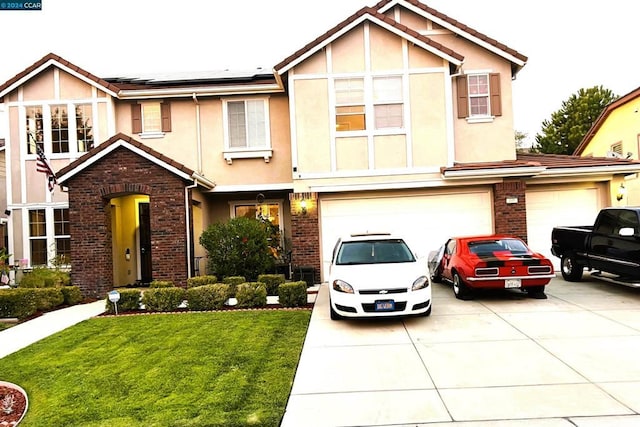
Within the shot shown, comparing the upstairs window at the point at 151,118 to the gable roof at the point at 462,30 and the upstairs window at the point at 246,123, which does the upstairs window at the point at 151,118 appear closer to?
the upstairs window at the point at 246,123

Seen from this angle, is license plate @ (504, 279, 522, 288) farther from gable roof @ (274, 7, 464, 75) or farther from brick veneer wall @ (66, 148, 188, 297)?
brick veneer wall @ (66, 148, 188, 297)

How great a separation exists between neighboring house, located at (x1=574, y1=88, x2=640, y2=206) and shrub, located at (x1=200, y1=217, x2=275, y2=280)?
13957 mm

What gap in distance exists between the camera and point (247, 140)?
14.7 metres

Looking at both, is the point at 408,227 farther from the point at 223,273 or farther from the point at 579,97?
the point at 579,97

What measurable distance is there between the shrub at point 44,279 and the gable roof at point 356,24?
27.2ft

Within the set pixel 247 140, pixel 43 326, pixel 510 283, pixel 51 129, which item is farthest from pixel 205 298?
pixel 51 129

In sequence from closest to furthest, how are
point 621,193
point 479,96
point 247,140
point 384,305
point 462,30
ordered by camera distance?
point 384,305 → point 621,193 → point 479,96 → point 462,30 → point 247,140

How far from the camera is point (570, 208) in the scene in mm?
13883

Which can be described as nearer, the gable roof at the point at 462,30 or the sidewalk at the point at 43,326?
the sidewalk at the point at 43,326

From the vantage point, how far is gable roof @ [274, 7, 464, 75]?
12680 millimetres

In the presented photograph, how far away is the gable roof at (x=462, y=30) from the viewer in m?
13.7

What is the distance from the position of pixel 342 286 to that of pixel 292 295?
2.36 m

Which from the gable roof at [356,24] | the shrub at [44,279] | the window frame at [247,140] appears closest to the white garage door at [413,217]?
the window frame at [247,140]

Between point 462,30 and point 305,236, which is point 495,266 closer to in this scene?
point 305,236
